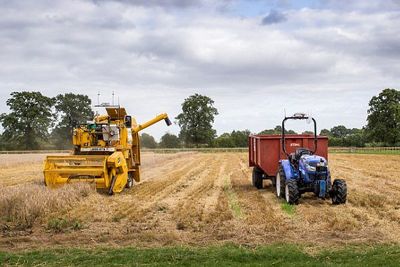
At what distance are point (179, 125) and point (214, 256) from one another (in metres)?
89.0

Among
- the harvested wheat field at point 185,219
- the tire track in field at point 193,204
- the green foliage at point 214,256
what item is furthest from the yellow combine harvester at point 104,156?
the green foliage at point 214,256

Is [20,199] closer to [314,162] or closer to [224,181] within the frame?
[314,162]

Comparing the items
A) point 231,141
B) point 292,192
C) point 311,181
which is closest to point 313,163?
point 311,181

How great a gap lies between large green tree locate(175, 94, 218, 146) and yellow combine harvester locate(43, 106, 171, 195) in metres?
73.9

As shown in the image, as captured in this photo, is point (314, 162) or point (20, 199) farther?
point (314, 162)

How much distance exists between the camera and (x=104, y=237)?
9.55 meters

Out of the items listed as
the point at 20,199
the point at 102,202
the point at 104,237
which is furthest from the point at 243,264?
the point at 102,202

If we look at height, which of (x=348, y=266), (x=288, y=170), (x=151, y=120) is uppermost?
(x=151, y=120)

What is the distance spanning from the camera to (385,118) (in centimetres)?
7869

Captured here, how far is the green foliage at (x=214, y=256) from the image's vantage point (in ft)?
25.0

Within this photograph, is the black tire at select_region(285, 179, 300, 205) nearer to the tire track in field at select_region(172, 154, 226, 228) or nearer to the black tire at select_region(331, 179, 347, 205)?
the black tire at select_region(331, 179, 347, 205)

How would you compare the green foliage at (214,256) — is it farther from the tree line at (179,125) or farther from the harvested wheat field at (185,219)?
the tree line at (179,125)

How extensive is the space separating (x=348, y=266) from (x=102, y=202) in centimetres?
868

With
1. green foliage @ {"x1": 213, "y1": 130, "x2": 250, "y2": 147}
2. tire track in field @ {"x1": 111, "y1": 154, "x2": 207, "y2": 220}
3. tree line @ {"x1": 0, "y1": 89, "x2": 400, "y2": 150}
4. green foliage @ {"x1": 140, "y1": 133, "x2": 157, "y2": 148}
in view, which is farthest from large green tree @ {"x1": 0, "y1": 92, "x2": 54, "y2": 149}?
tire track in field @ {"x1": 111, "y1": 154, "x2": 207, "y2": 220}
